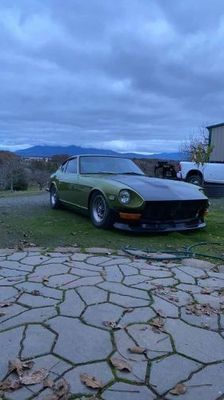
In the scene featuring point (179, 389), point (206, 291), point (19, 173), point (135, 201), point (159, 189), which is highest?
point (19, 173)

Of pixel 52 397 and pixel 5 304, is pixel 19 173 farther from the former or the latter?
pixel 52 397

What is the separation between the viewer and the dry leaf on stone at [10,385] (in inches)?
92.8

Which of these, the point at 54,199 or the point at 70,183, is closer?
the point at 70,183

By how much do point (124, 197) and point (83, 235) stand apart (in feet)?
3.03

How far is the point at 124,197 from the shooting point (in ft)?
20.9

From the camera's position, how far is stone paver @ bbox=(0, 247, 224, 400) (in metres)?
2.46

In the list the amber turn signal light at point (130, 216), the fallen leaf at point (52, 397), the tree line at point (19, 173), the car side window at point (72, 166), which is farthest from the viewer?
the tree line at point (19, 173)

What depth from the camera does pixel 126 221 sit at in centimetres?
645

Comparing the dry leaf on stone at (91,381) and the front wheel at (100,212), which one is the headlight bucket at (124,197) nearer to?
the front wheel at (100,212)

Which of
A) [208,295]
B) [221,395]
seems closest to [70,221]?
[208,295]

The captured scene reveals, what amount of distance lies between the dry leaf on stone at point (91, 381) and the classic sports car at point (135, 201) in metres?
3.90

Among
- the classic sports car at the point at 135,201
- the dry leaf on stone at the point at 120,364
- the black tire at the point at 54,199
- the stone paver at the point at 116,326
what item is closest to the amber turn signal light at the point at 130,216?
the classic sports car at the point at 135,201

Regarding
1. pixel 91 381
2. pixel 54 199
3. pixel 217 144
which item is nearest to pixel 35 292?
pixel 91 381

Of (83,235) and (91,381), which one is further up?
(83,235)
